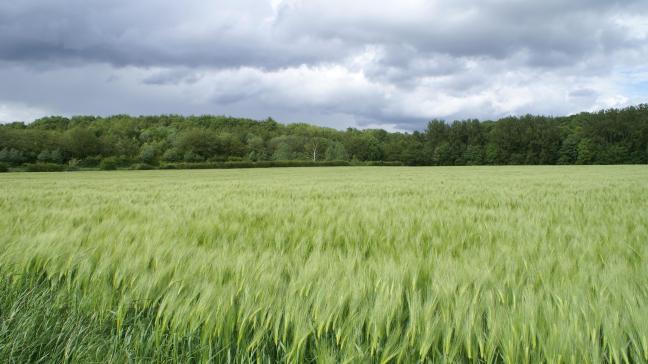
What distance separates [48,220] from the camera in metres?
3.48

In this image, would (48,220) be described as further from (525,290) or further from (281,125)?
(281,125)

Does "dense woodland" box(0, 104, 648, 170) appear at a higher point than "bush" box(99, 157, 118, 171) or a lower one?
higher

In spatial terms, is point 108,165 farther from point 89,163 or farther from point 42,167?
point 89,163

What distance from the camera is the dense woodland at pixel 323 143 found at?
60875 mm

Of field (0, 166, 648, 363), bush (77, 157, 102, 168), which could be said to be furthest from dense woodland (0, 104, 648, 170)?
field (0, 166, 648, 363)

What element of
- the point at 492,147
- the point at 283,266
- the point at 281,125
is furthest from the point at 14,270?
the point at 281,125

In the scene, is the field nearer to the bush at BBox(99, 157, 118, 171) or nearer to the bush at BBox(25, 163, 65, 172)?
the bush at BBox(25, 163, 65, 172)

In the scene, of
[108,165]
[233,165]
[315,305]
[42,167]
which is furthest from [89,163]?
[315,305]

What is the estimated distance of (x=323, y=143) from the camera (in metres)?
92.1

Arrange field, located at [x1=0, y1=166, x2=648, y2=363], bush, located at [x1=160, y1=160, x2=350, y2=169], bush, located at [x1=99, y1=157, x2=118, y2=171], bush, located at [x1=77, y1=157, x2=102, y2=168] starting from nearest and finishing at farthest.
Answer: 1. field, located at [x1=0, y1=166, x2=648, y2=363]
2. bush, located at [x1=99, y1=157, x2=118, y2=171]
3. bush, located at [x1=160, y1=160, x2=350, y2=169]
4. bush, located at [x1=77, y1=157, x2=102, y2=168]

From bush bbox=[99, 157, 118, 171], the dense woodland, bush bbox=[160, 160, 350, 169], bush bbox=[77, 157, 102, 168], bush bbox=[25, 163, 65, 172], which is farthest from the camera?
the dense woodland

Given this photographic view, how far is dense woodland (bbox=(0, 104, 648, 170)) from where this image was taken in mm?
60875

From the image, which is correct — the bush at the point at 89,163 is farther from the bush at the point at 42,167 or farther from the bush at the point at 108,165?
the bush at the point at 42,167

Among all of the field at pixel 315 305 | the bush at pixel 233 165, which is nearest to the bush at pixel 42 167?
the bush at pixel 233 165
